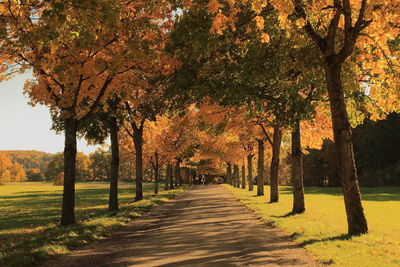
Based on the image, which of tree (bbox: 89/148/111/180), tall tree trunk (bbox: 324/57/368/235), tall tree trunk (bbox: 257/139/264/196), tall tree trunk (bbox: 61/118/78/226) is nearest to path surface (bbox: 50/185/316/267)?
tall tree trunk (bbox: 324/57/368/235)

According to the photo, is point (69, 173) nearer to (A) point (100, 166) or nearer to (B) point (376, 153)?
(B) point (376, 153)

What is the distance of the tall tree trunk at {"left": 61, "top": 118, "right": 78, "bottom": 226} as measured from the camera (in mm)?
14367

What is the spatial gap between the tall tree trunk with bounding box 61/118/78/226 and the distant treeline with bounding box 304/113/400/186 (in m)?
56.2

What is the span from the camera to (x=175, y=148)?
4359 centimetres

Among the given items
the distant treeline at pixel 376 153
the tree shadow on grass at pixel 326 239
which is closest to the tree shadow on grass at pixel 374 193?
the distant treeline at pixel 376 153

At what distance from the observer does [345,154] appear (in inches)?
437

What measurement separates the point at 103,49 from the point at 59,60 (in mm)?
2038

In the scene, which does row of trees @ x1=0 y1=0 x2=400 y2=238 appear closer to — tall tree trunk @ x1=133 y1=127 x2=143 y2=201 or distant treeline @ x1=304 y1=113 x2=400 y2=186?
tall tree trunk @ x1=133 y1=127 x2=143 y2=201

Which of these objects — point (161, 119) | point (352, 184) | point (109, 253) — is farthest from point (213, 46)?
point (161, 119)

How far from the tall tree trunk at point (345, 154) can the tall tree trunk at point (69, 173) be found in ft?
32.7

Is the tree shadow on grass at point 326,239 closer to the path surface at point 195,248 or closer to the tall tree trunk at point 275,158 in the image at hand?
the path surface at point 195,248

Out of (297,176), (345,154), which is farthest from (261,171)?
(345,154)

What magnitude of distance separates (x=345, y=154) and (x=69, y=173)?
10.3 m

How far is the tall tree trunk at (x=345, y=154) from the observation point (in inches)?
429
